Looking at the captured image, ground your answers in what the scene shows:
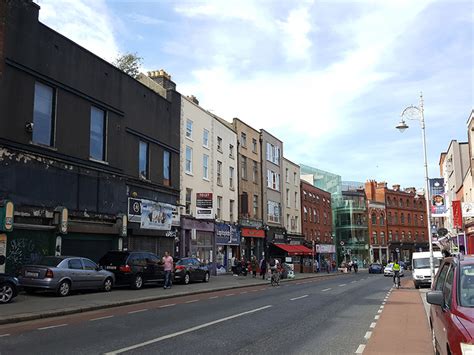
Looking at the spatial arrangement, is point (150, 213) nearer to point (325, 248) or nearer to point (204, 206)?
point (204, 206)

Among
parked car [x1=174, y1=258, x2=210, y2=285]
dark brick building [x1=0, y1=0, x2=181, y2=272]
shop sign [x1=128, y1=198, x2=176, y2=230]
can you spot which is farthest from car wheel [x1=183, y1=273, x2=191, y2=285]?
shop sign [x1=128, y1=198, x2=176, y2=230]

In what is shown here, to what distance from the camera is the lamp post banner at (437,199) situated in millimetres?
25497

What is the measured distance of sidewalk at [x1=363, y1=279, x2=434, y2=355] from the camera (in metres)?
8.99

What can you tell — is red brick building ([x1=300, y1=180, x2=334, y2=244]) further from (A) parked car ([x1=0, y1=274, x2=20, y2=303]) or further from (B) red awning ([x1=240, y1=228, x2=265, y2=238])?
(A) parked car ([x1=0, y1=274, x2=20, y2=303])

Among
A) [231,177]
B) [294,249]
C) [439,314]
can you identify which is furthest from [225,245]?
[439,314]

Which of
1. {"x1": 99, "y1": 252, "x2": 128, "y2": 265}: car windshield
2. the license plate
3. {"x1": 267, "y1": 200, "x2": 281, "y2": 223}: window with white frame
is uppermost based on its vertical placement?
{"x1": 267, "y1": 200, "x2": 281, "y2": 223}: window with white frame

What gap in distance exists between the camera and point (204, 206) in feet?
109

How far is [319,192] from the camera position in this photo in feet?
221

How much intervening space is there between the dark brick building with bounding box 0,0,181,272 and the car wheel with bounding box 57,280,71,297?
258cm

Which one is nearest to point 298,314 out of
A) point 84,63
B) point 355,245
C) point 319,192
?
point 84,63

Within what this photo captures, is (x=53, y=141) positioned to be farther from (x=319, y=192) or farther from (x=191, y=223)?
(x=319, y=192)

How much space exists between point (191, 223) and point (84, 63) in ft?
45.8

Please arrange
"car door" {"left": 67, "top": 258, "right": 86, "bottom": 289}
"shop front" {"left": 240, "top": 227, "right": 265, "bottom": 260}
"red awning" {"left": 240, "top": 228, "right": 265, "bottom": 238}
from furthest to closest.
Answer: "shop front" {"left": 240, "top": 227, "right": 265, "bottom": 260}
"red awning" {"left": 240, "top": 228, "right": 265, "bottom": 238}
"car door" {"left": 67, "top": 258, "right": 86, "bottom": 289}

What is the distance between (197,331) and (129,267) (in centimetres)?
1154
